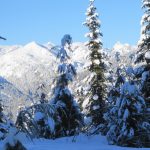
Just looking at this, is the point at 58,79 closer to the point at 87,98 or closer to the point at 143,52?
the point at 87,98

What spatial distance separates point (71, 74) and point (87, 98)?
3977mm

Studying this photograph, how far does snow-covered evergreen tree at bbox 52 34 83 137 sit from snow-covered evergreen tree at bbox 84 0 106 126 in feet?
11.1

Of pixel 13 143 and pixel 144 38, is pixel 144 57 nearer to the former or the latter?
pixel 144 38

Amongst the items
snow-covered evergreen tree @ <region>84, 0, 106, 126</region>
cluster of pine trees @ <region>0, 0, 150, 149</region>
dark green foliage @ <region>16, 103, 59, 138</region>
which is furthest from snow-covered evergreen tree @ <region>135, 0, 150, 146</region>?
dark green foliage @ <region>16, 103, 59, 138</region>

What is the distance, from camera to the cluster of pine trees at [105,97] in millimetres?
14992

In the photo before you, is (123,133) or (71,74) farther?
(71,74)

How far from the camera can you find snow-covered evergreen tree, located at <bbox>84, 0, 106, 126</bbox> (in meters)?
32.8

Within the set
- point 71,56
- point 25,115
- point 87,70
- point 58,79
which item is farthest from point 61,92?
point 25,115

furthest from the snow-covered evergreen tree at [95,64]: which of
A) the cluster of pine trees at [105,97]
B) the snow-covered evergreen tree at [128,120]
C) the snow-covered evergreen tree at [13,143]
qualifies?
the snow-covered evergreen tree at [13,143]

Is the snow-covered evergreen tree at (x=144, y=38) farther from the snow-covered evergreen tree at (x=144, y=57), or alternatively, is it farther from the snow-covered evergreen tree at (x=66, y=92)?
the snow-covered evergreen tree at (x=66, y=92)

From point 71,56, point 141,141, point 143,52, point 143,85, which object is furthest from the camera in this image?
point 71,56

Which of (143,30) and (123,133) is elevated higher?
(143,30)

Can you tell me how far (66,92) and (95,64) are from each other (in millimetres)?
5179

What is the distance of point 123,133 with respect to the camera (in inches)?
580
